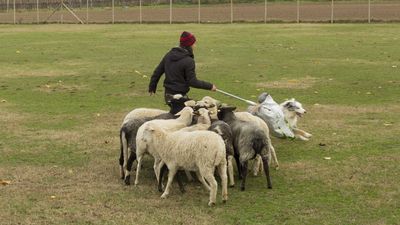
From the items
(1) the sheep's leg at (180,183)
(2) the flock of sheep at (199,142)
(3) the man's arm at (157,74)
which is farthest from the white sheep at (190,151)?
(3) the man's arm at (157,74)

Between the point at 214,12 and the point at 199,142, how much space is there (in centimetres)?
4913

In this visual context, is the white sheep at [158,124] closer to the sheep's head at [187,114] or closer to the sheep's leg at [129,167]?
the sheep's head at [187,114]

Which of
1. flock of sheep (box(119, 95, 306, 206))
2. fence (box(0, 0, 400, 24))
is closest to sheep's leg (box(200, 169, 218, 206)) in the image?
flock of sheep (box(119, 95, 306, 206))

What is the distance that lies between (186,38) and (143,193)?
8.83 ft

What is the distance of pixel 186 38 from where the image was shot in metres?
9.74

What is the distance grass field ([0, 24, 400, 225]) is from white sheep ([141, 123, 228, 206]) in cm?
33

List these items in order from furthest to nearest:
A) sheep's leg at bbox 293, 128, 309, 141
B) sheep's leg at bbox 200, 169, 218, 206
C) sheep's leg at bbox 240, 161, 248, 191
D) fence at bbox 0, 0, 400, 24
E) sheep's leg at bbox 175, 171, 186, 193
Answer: fence at bbox 0, 0, 400, 24 < sheep's leg at bbox 293, 128, 309, 141 < sheep's leg at bbox 240, 161, 248, 191 < sheep's leg at bbox 175, 171, 186, 193 < sheep's leg at bbox 200, 169, 218, 206

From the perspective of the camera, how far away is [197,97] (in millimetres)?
15562

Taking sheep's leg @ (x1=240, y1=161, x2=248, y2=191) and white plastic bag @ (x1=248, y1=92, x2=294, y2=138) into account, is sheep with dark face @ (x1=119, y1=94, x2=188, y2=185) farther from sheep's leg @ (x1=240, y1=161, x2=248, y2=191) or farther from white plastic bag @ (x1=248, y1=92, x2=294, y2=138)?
white plastic bag @ (x1=248, y1=92, x2=294, y2=138)

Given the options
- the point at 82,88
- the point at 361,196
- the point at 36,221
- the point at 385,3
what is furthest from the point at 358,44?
the point at 385,3

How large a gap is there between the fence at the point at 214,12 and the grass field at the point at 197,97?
19492 mm

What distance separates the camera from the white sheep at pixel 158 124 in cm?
838

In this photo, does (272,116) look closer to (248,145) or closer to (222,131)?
(248,145)

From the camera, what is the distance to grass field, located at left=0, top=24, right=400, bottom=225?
754cm
